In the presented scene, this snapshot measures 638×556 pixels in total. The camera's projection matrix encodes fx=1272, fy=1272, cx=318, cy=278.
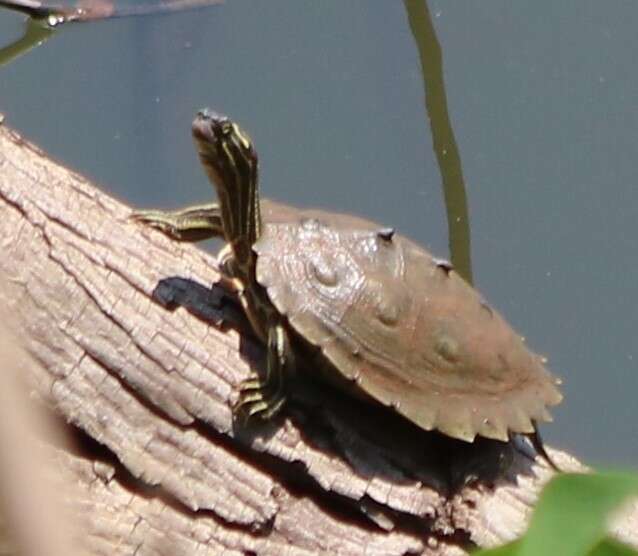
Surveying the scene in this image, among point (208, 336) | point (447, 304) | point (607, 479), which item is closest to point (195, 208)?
point (208, 336)

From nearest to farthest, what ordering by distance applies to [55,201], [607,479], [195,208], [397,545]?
[607,479], [397,545], [55,201], [195,208]

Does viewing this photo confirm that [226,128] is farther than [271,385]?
Yes

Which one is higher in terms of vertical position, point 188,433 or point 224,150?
point 224,150

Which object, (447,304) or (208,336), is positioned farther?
(447,304)

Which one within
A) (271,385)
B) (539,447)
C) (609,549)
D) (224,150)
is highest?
(224,150)

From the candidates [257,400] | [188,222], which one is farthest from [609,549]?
[188,222]

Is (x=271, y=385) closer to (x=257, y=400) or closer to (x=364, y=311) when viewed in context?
(x=257, y=400)

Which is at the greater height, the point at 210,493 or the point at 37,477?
the point at 210,493

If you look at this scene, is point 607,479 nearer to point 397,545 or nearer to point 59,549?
point 59,549
